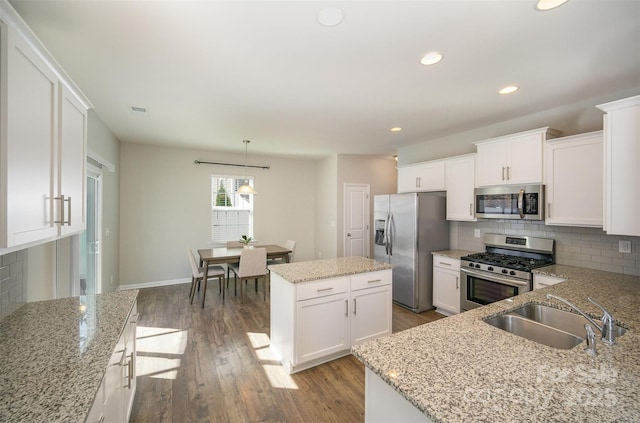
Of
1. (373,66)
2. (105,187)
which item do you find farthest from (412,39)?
(105,187)

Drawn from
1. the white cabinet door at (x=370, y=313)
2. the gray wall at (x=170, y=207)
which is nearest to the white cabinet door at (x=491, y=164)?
the white cabinet door at (x=370, y=313)

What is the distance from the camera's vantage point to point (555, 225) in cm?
302

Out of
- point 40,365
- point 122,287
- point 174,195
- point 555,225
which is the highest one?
point 174,195

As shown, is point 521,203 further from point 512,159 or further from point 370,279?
point 370,279

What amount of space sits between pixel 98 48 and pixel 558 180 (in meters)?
4.17

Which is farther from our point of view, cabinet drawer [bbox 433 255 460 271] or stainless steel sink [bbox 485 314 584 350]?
cabinet drawer [bbox 433 255 460 271]

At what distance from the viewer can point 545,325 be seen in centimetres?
159

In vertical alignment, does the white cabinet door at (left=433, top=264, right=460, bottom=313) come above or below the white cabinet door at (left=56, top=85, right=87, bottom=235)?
below

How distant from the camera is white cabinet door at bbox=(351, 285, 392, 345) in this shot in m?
2.68

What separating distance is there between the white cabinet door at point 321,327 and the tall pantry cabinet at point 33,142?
1.73 metres

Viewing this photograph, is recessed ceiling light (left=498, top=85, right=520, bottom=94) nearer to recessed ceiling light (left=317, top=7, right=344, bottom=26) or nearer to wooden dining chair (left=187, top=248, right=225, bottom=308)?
recessed ceiling light (left=317, top=7, right=344, bottom=26)

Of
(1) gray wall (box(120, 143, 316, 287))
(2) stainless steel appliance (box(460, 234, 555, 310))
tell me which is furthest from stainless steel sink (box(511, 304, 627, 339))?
(1) gray wall (box(120, 143, 316, 287))

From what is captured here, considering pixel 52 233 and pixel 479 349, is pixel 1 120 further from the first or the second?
pixel 479 349

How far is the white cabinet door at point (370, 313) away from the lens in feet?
8.78
